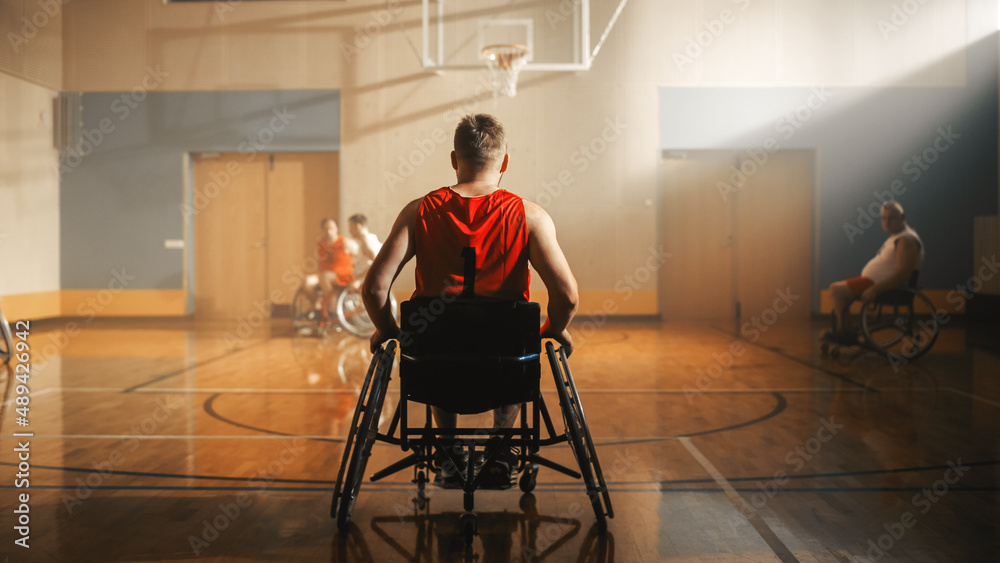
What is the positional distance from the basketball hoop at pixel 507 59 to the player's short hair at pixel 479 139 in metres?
5.32

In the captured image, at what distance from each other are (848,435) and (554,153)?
553 centimetres

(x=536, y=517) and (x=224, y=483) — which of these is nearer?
(x=536, y=517)

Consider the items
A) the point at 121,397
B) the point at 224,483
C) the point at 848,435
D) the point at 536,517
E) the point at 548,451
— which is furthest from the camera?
the point at 121,397

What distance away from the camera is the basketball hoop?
23.1 feet

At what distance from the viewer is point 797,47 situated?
7.89 m

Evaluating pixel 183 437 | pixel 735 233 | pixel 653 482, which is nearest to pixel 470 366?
pixel 653 482

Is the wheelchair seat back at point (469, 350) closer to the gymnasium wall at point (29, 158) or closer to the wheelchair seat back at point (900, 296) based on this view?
the wheelchair seat back at point (900, 296)

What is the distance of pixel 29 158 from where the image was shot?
303 inches

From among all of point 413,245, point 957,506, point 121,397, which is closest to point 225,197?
point 121,397

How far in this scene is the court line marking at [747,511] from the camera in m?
1.81

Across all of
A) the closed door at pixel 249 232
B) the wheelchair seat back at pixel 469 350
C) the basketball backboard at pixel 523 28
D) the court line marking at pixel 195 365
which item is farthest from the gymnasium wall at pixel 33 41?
the wheelchair seat back at pixel 469 350

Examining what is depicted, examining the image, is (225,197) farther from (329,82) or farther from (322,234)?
(329,82)

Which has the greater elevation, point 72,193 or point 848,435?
point 72,193

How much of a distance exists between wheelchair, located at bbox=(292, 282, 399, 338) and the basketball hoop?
2.50 metres
